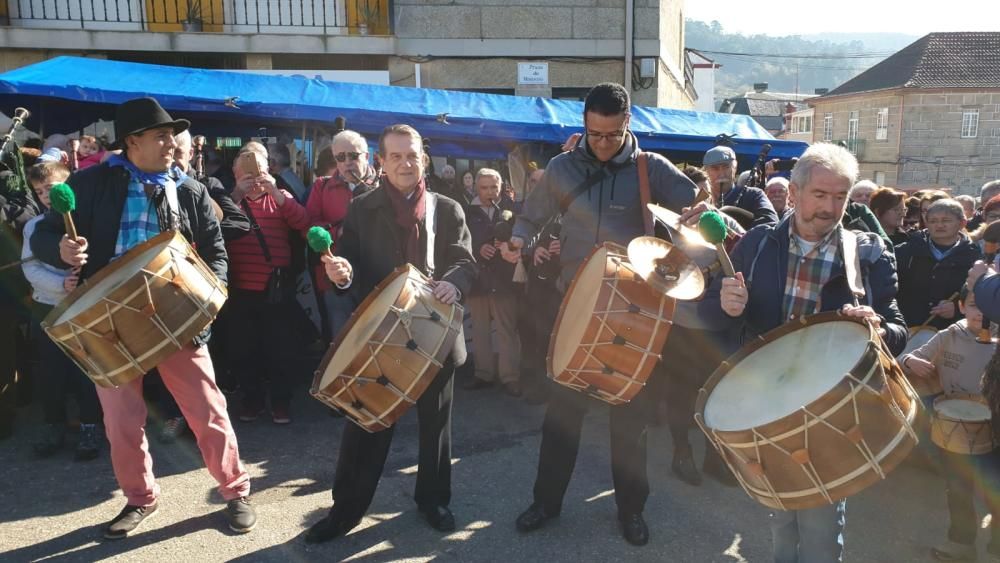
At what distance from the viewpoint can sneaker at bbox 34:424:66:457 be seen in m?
4.76

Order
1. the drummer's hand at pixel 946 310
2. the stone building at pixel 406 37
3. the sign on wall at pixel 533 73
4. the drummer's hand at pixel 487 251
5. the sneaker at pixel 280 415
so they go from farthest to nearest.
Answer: the sign on wall at pixel 533 73
the stone building at pixel 406 37
the drummer's hand at pixel 487 251
the sneaker at pixel 280 415
the drummer's hand at pixel 946 310

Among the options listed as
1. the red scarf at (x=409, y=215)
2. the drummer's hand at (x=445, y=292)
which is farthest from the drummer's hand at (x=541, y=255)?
the drummer's hand at (x=445, y=292)

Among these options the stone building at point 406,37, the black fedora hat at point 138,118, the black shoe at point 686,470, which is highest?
the stone building at point 406,37

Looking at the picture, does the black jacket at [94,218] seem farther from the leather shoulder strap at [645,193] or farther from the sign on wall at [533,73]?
the sign on wall at [533,73]

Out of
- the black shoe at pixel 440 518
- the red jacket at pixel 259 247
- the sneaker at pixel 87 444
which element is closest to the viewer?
the black shoe at pixel 440 518

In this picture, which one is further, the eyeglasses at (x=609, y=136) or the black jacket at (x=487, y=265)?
the black jacket at (x=487, y=265)

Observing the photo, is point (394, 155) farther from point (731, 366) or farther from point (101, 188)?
point (731, 366)

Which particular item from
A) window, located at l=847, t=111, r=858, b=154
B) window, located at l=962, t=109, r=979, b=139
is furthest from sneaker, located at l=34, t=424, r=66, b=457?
window, located at l=847, t=111, r=858, b=154

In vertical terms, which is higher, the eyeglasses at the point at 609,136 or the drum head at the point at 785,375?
the eyeglasses at the point at 609,136

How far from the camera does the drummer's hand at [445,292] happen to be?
3389 millimetres

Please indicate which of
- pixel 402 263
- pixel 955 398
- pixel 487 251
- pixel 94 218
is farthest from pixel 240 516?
pixel 955 398

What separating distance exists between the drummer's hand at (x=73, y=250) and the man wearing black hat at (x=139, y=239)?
0.32ft

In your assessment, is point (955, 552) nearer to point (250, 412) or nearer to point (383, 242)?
point (383, 242)

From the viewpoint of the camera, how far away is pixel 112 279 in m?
3.19
